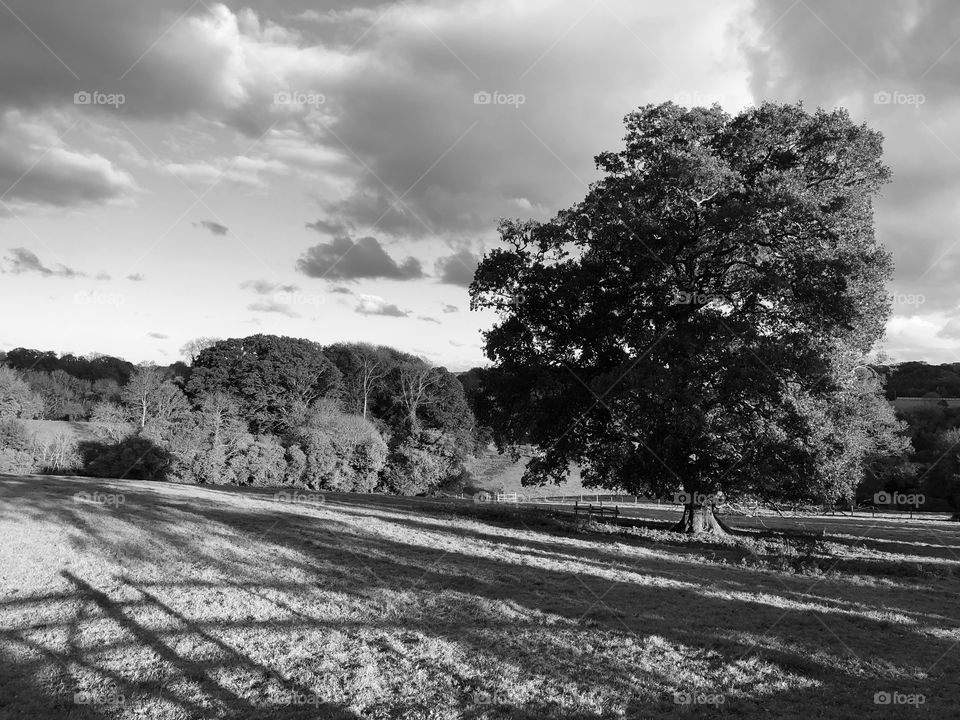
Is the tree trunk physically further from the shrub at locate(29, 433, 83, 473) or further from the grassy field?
the shrub at locate(29, 433, 83, 473)

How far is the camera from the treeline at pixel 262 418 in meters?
45.4

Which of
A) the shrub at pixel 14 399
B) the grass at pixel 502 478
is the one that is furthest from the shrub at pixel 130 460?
the grass at pixel 502 478

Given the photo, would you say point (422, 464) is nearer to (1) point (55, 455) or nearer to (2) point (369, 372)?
(2) point (369, 372)

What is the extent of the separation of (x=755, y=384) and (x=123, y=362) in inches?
4110

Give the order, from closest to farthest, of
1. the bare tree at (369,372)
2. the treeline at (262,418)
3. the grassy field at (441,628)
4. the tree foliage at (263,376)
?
the grassy field at (441,628) < the treeline at (262,418) < the tree foliage at (263,376) < the bare tree at (369,372)

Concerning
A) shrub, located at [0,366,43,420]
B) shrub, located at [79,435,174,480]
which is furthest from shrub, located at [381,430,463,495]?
shrub, located at [0,366,43,420]

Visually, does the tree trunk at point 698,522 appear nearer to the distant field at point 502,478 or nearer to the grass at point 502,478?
the grass at point 502,478

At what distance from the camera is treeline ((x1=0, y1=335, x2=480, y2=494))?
149 feet

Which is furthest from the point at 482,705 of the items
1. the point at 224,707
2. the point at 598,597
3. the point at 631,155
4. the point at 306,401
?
the point at 306,401

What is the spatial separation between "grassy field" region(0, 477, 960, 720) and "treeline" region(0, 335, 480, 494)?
29.6 meters

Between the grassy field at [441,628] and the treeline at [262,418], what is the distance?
29.6 meters

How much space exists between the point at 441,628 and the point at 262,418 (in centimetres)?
5997

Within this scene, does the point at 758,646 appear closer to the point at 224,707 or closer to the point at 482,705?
the point at 482,705

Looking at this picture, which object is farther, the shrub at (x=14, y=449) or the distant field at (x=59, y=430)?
the distant field at (x=59, y=430)
